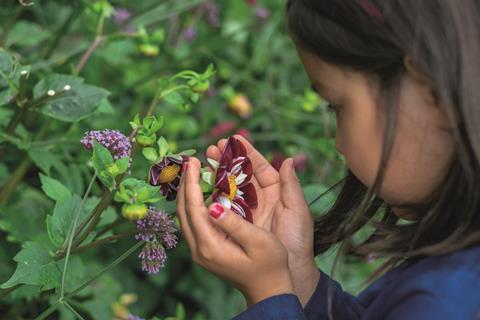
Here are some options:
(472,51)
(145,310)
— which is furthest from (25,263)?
(145,310)

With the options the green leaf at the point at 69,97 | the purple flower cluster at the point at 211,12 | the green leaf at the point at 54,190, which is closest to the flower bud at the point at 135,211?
the green leaf at the point at 54,190

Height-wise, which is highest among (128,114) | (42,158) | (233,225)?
(233,225)

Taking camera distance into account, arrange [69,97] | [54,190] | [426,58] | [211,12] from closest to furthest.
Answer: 1. [426,58]
2. [54,190]
3. [69,97]
4. [211,12]

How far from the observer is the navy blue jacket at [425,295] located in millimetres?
1139

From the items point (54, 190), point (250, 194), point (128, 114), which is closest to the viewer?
point (250, 194)

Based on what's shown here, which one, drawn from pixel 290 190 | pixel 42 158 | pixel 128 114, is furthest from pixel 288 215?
pixel 128 114

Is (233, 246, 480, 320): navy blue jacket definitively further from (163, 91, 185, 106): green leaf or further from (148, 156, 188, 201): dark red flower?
(163, 91, 185, 106): green leaf

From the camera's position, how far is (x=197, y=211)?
120 centimetres

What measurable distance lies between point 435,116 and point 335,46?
15 cm

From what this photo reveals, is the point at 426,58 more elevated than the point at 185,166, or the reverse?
the point at 426,58

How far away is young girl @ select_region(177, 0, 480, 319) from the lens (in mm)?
1135

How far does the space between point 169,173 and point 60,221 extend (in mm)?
203

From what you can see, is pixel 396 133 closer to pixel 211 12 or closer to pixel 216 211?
pixel 216 211

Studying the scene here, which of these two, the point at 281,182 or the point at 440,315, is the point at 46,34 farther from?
the point at 440,315
